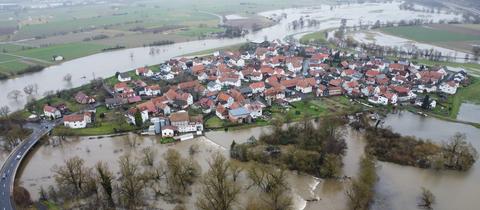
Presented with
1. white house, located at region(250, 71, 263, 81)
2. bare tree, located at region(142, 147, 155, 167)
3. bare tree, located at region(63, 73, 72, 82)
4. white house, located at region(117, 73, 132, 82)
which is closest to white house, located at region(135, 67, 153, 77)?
white house, located at region(117, 73, 132, 82)

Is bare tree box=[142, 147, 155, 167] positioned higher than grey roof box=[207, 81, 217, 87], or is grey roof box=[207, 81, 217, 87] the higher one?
grey roof box=[207, 81, 217, 87]

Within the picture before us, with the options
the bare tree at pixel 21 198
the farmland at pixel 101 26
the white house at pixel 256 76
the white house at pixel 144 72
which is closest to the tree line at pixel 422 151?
the white house at pixel 256 76

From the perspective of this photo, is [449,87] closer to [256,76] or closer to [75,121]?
[256,76]

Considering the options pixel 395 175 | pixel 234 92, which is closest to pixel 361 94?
pixel 234 92

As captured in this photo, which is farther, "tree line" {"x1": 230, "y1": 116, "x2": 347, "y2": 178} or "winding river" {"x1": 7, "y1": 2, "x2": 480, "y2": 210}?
"tree line" {"x1": 230, "y1": 116, "x2": 347, "y2": 178}

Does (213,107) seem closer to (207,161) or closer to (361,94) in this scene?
(207,161)

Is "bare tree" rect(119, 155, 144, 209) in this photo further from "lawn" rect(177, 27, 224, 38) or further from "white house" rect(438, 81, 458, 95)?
"lawn" rect(177, 27, 224, 38)

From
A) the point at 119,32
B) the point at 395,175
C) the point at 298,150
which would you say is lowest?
the point at 395,175
